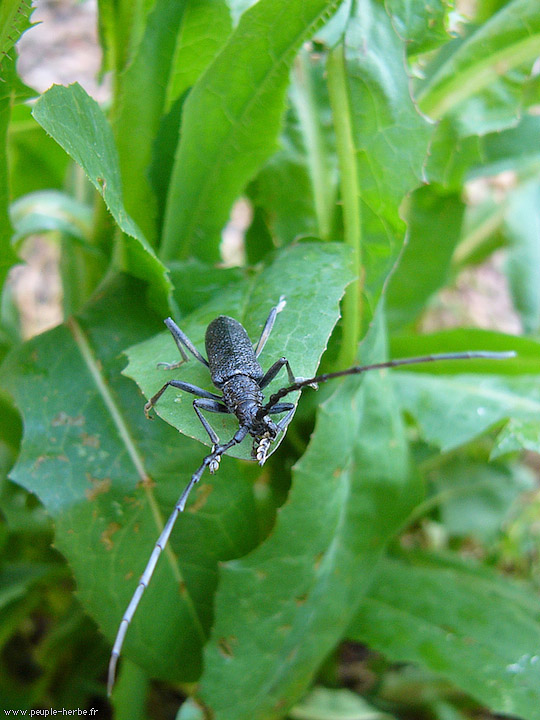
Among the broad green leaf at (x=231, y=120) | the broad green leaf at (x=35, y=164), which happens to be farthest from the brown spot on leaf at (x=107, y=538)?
the broad green leaf at (x=35, y=164)

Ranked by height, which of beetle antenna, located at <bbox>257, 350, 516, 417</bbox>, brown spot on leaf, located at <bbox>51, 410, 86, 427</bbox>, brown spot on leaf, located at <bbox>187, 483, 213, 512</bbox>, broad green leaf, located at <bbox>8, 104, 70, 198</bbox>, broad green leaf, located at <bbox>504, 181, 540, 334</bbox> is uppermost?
broad green leaf, located at <bbox>8, 104, 70, 198</bbox>

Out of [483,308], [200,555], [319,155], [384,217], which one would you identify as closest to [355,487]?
[200,555]

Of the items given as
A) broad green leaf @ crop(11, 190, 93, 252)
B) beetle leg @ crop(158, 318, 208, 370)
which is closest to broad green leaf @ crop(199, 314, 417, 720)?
beetle leg @ crop(158, 318, 208, 370)

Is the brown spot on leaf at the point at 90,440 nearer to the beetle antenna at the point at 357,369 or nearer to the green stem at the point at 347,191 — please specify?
the beetle antenna at the point at 357,369

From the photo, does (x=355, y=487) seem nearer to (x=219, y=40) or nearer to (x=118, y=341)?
(x=118, y=341)

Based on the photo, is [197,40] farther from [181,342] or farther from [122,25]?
[181,342]

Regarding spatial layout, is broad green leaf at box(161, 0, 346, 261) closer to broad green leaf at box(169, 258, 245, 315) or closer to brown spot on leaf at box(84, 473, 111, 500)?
broad green leaf at box(169, 258, 245, 315)

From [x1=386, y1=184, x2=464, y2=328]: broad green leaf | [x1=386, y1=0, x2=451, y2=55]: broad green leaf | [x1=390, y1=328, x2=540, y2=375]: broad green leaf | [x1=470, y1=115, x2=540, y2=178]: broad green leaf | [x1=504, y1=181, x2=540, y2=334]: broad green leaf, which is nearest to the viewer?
[x1=386, y1=0, x2=451, y2=55]: broad green leaf
